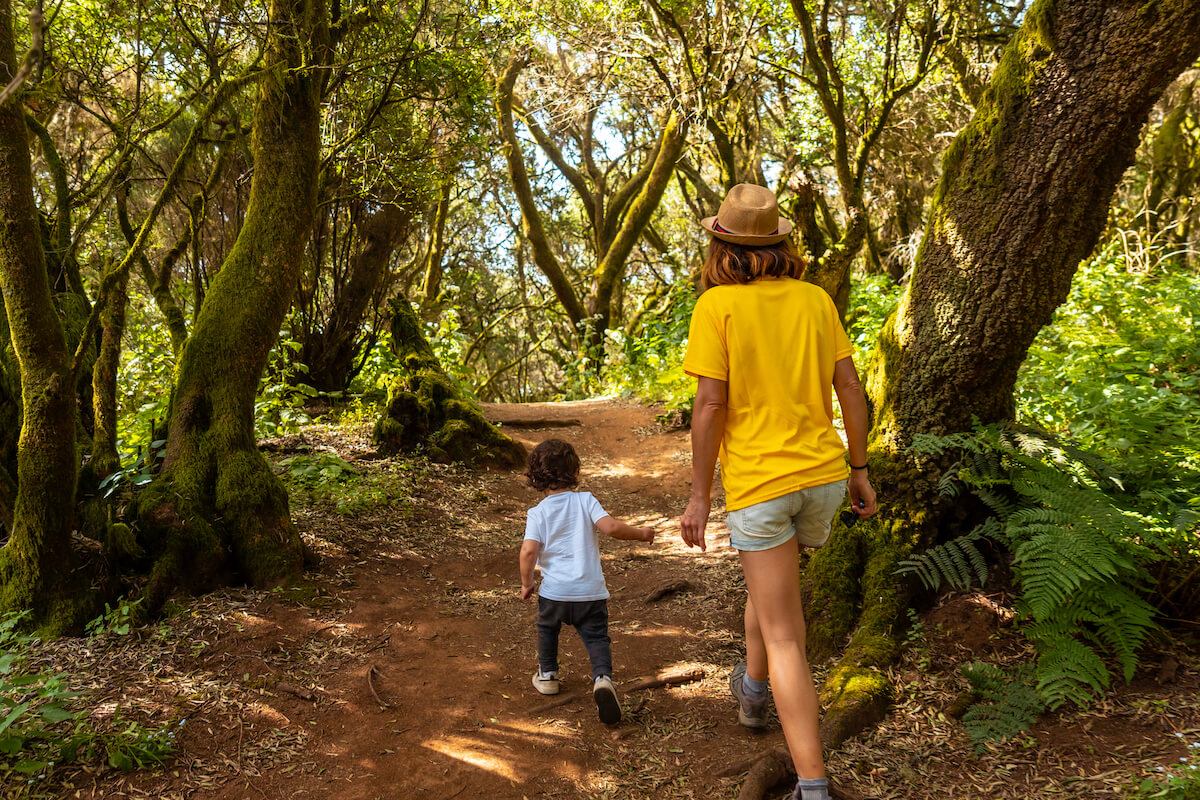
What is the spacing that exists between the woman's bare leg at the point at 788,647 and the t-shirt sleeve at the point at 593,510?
1.07 meters

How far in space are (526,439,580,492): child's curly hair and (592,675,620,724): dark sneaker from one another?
39.4 inches

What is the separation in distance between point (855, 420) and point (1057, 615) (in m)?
1.44

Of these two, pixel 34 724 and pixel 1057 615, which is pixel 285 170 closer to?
pixel 34 724

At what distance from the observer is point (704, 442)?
9.48ft

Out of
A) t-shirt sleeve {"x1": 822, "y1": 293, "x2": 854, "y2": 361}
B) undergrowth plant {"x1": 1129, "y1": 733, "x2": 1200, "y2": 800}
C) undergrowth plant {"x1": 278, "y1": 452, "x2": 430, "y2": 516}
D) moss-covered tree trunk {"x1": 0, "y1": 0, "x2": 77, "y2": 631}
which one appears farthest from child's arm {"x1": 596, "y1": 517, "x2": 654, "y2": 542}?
undergrowth plant {"x1": 278, "y1": 452, "x2": 430, "y2": 516}

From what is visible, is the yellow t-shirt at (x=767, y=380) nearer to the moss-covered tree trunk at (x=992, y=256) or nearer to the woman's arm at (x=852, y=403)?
the woman's arm at (x=852, y=403)

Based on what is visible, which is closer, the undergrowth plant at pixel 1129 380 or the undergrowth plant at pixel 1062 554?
the undergrowth plant at pixel 1062 554

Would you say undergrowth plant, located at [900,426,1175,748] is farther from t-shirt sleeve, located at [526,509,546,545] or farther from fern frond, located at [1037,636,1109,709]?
t-shirt sleeve, located at [526,509,546,545]

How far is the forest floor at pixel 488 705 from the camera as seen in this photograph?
3080 mm

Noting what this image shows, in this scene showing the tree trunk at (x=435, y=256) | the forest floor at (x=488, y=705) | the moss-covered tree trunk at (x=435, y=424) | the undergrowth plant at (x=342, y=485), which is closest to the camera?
the forest floor at (x=488, y=705)

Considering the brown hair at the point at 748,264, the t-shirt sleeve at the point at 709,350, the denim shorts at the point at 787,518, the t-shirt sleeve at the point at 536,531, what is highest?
the brown hair at the point at 748,264

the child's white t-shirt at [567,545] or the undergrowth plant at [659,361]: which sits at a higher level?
the undergrowth plant at [659,361]

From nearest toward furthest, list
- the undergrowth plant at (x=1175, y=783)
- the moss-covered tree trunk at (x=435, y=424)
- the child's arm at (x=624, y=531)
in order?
the undergrowth plant at (x=1175, y=783), the child's arm at (x=624, y=531), the moss-covered tree trunk at (x=435, y=424)

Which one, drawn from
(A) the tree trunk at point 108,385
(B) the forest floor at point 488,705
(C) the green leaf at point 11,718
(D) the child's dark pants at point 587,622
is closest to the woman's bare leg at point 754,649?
(B) the forest floor at point 488,705
